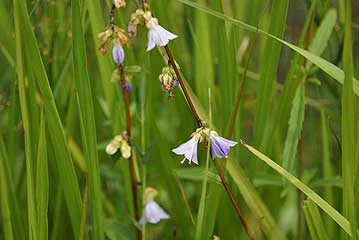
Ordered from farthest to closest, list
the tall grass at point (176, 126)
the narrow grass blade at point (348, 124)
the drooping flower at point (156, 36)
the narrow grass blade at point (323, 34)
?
the narrow grass blade at point (323, 34) → the tall grass at point (176, 126) → the drooping flower at point (156, 36) → the narrow grass blade at point (348, 124)

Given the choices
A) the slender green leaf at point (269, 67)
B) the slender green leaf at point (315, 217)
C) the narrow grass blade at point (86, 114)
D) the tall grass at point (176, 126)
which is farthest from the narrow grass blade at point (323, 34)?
the narrow grass blade at point (86, 114)

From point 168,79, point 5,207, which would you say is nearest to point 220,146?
point 168,79

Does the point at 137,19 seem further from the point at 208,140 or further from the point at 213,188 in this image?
the point at 213,188

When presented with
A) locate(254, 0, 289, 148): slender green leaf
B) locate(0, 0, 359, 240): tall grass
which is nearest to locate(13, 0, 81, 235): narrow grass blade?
locate(0, 0, 359, 240): tall grass

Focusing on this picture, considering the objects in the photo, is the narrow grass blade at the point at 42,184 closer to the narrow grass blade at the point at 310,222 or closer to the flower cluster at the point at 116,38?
the flower cluster at the point at 116,38

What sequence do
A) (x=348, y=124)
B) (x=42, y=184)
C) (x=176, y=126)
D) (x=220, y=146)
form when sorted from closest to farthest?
1. (x=348, y=124)
2. (x=220, y=146)
3. (x=42, y=184)
4. (x=176, y=126)

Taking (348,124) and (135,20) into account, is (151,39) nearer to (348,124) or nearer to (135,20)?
(135,20)

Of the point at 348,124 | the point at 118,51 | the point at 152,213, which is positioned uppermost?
the point at 118,51

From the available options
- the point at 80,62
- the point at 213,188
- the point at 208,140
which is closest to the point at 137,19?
the point at 80,62
